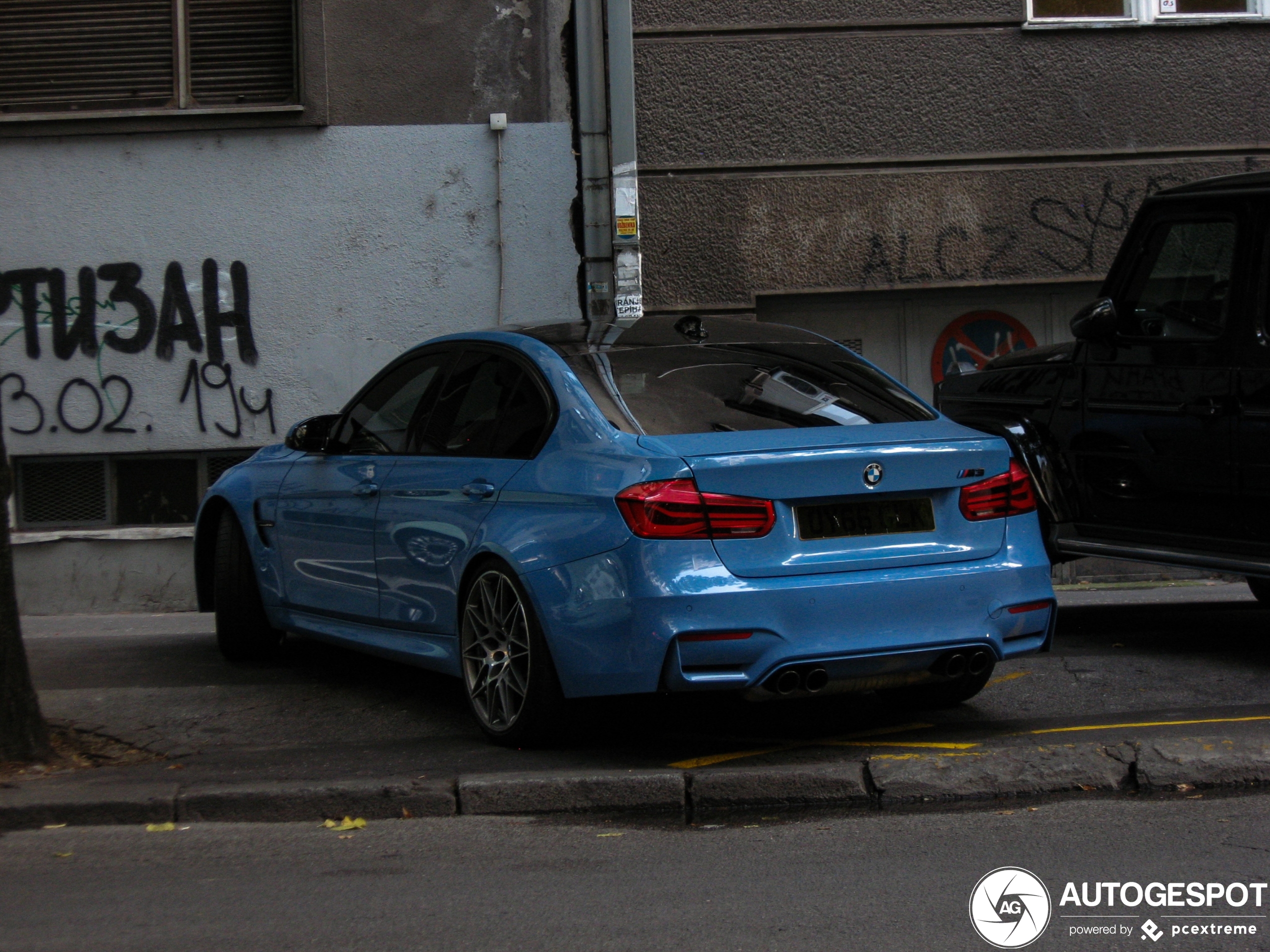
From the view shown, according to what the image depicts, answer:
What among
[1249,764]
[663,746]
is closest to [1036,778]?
[1249,764]

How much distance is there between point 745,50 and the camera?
36.0ft

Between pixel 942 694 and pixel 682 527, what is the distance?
1809 mm

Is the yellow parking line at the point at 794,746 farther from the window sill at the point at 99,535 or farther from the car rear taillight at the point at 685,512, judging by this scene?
the window sill at the point at 99,535

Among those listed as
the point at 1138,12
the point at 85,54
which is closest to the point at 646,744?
the point at 85,54

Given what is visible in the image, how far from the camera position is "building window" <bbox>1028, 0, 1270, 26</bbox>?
36.4 ft

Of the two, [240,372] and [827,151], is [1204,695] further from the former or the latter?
[240,372]

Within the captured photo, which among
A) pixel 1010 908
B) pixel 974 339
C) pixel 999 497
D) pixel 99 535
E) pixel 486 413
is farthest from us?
pixel 974 339

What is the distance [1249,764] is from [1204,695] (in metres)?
1.32

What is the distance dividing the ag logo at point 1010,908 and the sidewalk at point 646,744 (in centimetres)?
84

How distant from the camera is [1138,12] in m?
11.2

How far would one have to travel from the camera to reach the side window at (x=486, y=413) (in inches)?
219

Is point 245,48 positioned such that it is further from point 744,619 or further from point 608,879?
point 608,879

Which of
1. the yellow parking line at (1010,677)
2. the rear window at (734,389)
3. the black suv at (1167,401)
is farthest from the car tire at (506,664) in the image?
the black suv at (1167,401)

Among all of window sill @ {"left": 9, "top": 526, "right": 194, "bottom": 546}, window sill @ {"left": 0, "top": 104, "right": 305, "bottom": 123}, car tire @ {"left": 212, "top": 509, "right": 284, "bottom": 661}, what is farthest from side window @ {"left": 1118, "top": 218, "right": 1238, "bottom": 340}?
window sill @ {"left": 9, "top": 526, "right": 194, "bottom": 546}
